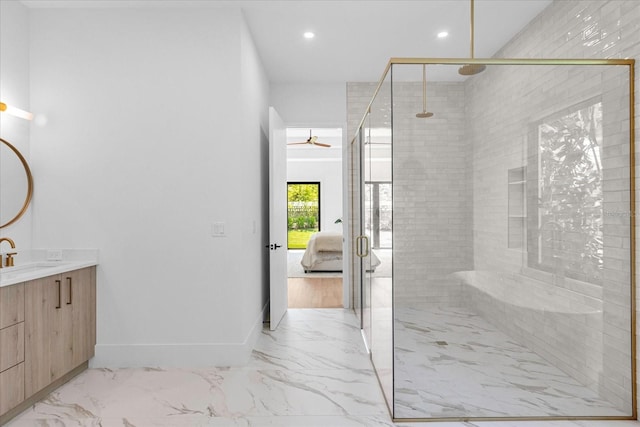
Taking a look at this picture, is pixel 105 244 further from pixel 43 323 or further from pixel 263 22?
pixel 263 22

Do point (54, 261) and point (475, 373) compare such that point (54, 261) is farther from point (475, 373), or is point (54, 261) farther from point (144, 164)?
point (475, 373)

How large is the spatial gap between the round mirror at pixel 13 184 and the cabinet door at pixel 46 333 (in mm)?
667

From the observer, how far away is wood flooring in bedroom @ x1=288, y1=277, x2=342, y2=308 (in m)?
4.83

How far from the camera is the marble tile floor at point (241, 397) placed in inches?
84.7

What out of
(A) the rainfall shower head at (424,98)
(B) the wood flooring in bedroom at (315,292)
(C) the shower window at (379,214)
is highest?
(A) the rainfall shower head at (424,98)

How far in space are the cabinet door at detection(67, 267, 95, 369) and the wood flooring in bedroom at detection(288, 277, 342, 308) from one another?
7.62 ft

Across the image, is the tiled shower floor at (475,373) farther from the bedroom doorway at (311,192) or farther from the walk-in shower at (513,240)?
the bedroom doorway at (311,192)

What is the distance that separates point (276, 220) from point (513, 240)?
2293 millimetres

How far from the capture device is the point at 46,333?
2420 millimetres

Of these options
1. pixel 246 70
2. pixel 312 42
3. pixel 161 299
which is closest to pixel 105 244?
pixel 161 299

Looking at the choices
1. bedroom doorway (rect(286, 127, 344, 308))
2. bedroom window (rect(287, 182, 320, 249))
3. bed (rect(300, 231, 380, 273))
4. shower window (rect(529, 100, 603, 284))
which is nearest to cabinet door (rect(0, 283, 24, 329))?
shower window (rect(529, 100, 603, 284))

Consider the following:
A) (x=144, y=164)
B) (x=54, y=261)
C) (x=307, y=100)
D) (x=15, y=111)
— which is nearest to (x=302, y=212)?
(x=307, y=100)

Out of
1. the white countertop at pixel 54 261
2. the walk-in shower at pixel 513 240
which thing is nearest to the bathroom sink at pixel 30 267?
the white countertop at pixel 54 261

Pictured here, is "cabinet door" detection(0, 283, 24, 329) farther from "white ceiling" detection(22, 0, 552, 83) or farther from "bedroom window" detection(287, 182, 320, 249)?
"bedroom window" detection(287, 182, 320, 249)
